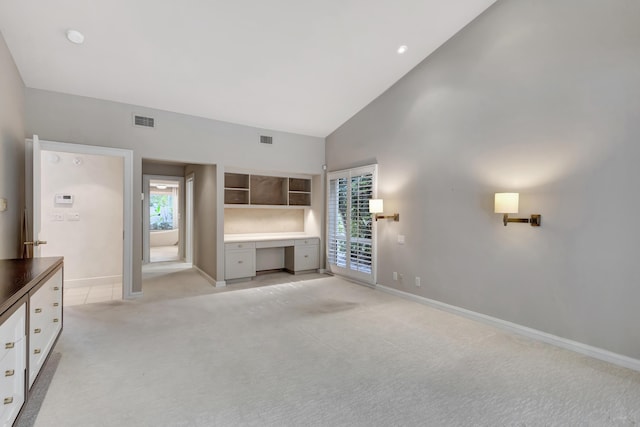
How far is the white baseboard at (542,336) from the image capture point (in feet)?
9.12

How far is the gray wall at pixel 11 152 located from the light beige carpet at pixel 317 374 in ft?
3.87

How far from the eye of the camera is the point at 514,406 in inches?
85.4

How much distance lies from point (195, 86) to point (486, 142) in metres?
4.02

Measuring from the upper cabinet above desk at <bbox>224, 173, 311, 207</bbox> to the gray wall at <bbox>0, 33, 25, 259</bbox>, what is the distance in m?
2.91

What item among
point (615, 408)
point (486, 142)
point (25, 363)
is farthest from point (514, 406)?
point (25, 363)

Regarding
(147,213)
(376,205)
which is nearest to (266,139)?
(376,205)

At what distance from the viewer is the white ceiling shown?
10.5ft

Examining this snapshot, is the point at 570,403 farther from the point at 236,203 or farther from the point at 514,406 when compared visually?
the point at 236,203

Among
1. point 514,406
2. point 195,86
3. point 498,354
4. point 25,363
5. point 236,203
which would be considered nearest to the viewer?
point 25,363

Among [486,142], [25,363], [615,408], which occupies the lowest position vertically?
[615,408]

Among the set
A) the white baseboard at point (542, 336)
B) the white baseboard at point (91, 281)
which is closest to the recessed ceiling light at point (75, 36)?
the white baseboard at point (91, 281)

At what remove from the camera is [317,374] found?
2.56 m

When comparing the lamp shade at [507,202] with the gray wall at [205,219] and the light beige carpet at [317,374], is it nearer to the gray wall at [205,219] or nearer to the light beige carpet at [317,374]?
the light beige carpet at [317,374]

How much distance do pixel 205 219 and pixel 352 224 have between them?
293 centimetres
